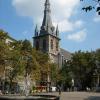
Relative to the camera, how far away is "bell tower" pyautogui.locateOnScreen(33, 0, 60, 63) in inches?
6063

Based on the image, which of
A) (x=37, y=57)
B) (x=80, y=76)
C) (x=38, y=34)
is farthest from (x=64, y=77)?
(x=38, y=34)

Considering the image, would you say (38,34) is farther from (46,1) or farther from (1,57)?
(1,57)

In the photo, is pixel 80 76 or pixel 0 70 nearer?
pixel 0 70

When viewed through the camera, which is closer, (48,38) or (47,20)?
(48,38)

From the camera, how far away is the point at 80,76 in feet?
365

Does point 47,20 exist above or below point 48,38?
above

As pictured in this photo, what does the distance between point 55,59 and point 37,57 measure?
67.2 meters

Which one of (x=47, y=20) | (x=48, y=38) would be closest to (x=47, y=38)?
(x=48, y=38)

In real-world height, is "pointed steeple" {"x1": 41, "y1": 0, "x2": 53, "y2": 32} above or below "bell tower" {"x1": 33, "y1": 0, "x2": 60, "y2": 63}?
above

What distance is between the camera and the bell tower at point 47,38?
154000 millimetres

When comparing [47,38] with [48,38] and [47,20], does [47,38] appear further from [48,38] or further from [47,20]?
[47,20]

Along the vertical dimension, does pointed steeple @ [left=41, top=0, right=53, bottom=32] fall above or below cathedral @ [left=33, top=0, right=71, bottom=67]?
above

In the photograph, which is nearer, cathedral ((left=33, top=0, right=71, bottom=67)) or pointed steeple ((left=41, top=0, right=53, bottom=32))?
cathedral ((left=33, top=0, right=71, bottom=67))

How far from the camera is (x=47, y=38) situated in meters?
154
